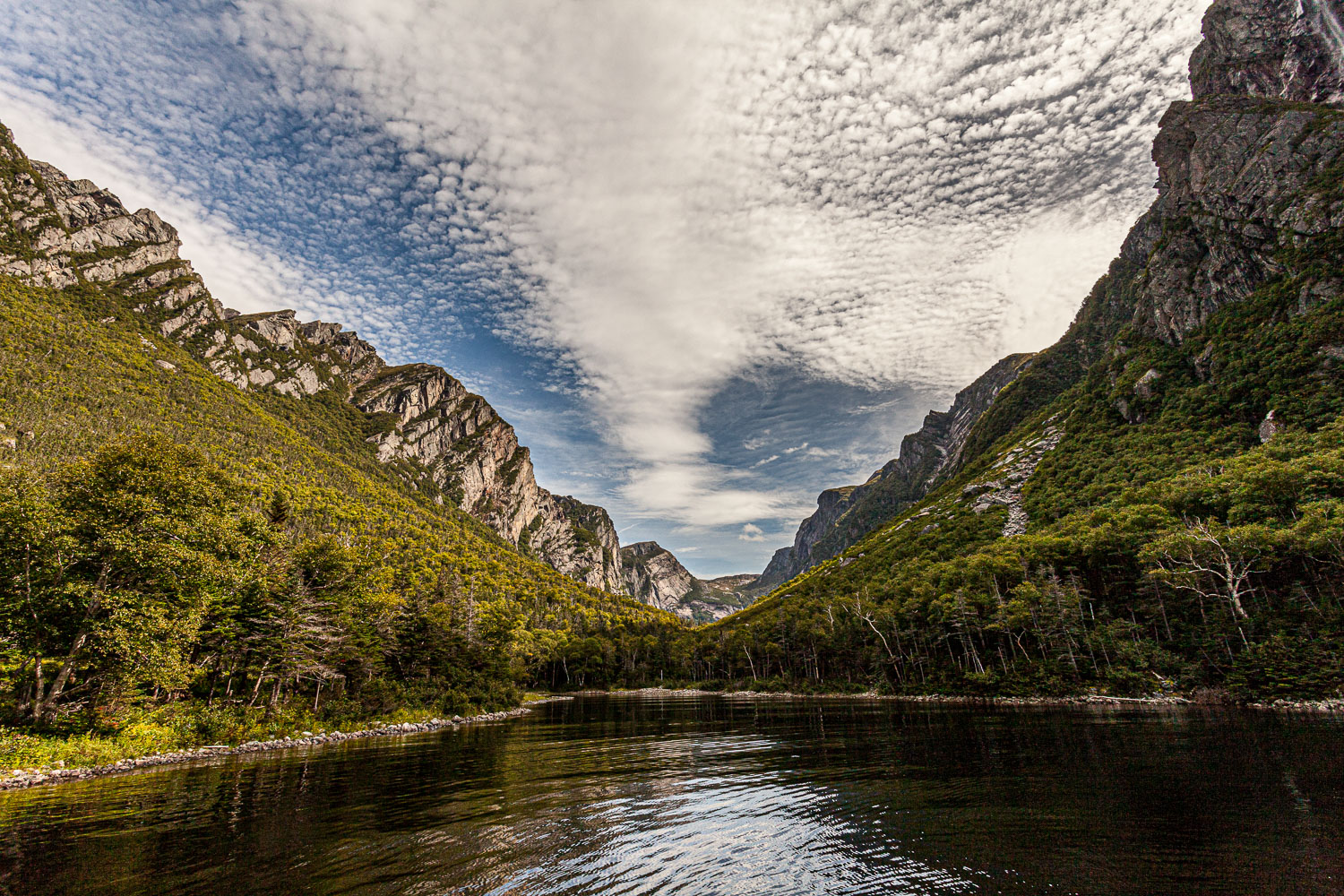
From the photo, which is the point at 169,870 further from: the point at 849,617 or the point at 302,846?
the point at 849,617

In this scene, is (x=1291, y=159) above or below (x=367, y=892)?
above

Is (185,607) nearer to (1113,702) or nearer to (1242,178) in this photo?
(1113,702)

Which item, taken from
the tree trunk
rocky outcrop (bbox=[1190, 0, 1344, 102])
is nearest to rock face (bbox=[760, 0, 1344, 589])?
rocky outcrop (bbox=[1190, 0, 1344, 102])

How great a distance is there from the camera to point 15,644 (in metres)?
23.8

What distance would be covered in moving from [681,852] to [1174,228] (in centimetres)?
17343

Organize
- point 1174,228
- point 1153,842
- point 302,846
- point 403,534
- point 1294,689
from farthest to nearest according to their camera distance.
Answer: point 403,534 < point 1174,228 < point 1294,689 < point 302,846 < point 1153,842

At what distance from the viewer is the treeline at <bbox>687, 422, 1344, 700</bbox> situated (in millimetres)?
41625

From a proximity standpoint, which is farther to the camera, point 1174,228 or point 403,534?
point 403,534

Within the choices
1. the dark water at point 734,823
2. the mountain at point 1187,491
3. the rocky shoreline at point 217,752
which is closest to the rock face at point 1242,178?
the mountain at point 1187,491

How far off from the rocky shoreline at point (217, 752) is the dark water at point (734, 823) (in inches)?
89.5

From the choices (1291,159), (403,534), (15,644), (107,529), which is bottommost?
(15,644)

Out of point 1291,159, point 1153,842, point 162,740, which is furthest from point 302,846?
point 1291,159

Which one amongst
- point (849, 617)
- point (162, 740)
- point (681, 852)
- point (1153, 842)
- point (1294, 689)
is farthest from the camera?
point (849, 617)

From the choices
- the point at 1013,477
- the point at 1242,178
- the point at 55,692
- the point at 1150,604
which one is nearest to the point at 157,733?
the point at 55,692
